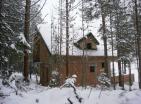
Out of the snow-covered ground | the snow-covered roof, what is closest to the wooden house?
the snow-covered roof

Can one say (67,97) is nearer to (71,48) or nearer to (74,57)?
(74,57)

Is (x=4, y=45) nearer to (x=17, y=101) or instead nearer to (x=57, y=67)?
(x=17, y=101)

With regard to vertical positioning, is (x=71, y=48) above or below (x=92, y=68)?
above

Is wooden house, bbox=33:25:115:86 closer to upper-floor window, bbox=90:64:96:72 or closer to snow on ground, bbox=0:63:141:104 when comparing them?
upper-floor window, bbox=90:64:96:72

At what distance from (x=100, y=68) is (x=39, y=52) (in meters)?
9.39

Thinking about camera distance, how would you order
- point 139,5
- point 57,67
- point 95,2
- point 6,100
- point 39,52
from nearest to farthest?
1. point 6,100
2. point 139,5
3. point 95,2
4. point 57,67
5. point 39,52

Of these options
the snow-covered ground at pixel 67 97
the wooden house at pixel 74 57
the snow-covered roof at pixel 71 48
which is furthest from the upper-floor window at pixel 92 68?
the snow-covered ground at pixel 67 97

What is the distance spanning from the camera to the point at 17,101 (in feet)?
33.9

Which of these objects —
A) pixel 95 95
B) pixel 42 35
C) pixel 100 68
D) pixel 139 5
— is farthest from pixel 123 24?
pixel 95 95

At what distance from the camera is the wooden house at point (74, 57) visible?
3153cm

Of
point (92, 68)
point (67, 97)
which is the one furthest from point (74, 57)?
point (67, 97)

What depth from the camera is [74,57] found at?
3247 cm

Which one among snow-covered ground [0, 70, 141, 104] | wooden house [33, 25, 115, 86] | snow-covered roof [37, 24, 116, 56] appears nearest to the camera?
snow-covered ground [0, 70, 141, 104]

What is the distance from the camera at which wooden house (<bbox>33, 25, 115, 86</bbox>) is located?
103 feet
